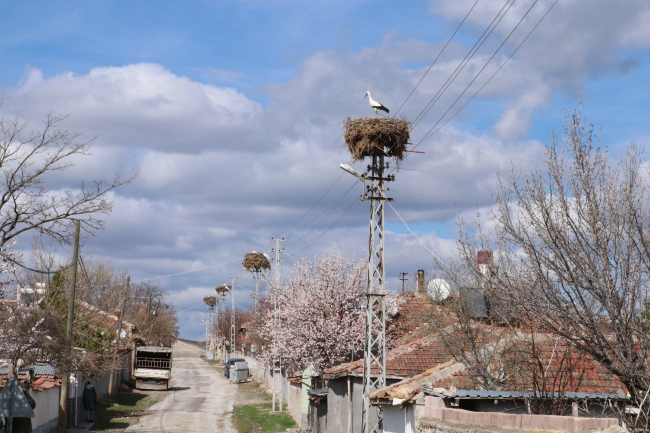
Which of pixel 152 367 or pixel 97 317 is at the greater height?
pixel 97 317

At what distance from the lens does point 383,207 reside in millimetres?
20203

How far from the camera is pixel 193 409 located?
38.4 metres

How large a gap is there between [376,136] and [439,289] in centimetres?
530

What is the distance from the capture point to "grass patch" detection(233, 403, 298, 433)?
104 ft

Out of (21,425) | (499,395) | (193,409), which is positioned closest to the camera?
(499,395)

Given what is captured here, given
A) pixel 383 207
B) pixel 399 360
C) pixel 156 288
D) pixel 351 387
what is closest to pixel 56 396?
pixel 351 387

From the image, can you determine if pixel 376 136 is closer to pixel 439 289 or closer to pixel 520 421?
pixel 439 289

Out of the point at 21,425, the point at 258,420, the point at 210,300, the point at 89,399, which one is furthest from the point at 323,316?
the point at 210,300

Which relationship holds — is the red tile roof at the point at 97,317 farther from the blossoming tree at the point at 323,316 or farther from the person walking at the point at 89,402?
the blossoming tree at the point at 323,316

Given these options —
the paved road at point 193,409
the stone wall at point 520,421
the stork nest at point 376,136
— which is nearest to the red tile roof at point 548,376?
the stone wall at point 520,421

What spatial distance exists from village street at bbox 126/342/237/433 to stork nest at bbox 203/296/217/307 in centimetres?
6380

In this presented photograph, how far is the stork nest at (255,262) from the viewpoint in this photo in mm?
58875

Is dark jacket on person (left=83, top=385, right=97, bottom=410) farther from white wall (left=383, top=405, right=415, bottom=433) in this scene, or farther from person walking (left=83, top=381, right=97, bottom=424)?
white wall (left=383, top=405, right=415, bottom=433)

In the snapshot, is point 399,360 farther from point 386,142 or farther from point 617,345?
point 617,345
